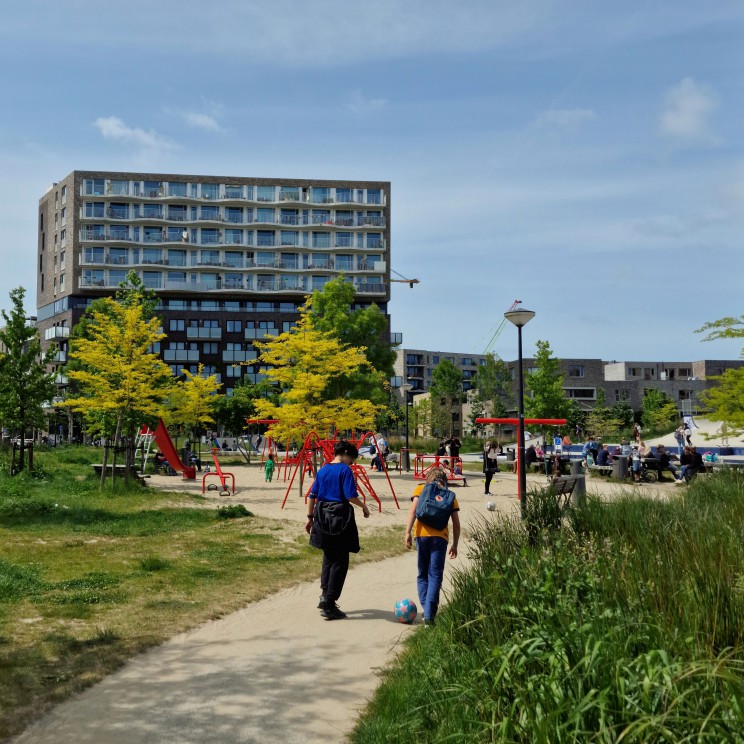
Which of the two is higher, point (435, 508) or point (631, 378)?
point (631, 378)

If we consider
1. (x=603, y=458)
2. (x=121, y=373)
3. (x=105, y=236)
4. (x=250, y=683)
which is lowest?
(x=250, y=683)

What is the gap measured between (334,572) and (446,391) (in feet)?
247

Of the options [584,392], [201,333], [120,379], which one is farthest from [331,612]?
[584,392]

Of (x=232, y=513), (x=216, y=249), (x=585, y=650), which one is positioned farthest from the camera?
(x=216, y=249)

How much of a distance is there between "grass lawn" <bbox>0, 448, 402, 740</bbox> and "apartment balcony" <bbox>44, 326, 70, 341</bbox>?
6327cm

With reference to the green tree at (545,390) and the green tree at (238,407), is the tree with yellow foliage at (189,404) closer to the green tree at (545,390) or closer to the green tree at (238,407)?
the green tree at (238,407)

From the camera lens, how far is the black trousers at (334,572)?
8453mm

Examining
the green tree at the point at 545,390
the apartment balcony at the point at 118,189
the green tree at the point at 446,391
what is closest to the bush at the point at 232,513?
the green tree at the point at 545,390

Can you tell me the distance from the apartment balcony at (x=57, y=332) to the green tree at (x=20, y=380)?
2115 inches

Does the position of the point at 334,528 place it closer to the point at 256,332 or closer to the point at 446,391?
the point at 256,332

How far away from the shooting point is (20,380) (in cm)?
2589

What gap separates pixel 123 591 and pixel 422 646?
4.47 metres

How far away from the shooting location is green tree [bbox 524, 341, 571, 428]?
53.2 meters

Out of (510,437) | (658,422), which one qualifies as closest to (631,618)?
(658,422)
